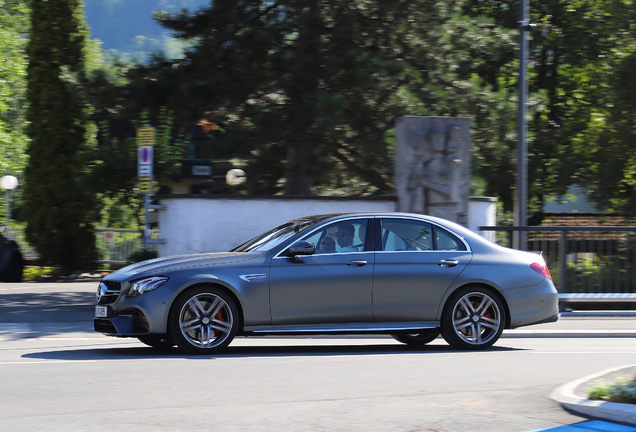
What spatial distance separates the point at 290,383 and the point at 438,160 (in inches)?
312

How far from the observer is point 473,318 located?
929cm

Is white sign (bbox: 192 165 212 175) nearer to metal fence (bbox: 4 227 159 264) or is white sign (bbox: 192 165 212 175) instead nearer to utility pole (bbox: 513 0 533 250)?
metal fence (bbox: 4 227 159 264)

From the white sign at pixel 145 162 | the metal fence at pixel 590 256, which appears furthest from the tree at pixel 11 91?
the metal fence at pixel 590 256

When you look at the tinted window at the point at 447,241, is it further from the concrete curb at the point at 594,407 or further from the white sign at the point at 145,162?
the white sign at the point at 145,162


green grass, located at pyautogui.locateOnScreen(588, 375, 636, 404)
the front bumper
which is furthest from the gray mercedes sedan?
green grass, located at pyautogui.locateOnScreen(588, 375, 636, 404)

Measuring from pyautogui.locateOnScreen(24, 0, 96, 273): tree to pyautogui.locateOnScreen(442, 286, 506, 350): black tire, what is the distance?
1405cm

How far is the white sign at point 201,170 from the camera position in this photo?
49.2m

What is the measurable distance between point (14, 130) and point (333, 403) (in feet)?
101

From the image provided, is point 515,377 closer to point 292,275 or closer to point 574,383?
point 574,383

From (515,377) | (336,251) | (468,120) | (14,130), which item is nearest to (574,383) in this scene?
(515,377)

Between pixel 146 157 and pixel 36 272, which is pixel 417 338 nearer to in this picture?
pixel 146 157

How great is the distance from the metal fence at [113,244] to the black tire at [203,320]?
14251 mm

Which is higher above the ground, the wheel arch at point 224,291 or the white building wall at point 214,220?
the white building wall at point 214,220

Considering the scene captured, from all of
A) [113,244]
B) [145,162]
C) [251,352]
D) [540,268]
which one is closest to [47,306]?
[145,162]
